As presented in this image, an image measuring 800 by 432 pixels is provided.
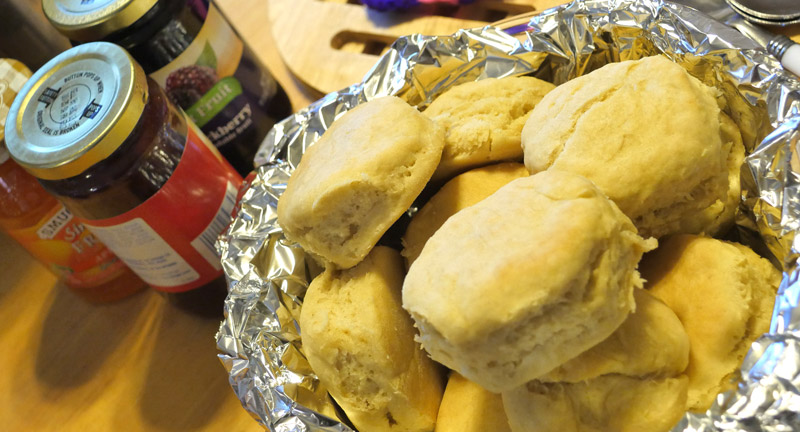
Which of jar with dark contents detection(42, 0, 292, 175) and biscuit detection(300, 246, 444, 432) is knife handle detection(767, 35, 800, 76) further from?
jar with dark contents detection(42, 0, 292, 175)

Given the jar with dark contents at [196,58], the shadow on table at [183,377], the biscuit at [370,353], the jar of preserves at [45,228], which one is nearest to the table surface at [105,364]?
the shadow on table at [183,377]

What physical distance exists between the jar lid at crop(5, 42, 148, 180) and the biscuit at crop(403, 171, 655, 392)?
0.52 meters

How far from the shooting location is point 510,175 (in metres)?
0.89

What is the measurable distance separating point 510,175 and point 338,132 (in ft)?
0.86

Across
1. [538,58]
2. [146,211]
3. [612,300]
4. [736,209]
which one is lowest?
[736,209]

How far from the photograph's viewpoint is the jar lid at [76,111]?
0.84 meters

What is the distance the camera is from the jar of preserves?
3.51 ft

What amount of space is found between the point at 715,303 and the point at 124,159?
0.82 m

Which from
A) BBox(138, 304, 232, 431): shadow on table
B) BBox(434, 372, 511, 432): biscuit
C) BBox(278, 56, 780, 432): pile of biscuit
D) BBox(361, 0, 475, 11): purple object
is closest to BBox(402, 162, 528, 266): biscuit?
BBox(278, 56, 780, 432): pile of biscuit

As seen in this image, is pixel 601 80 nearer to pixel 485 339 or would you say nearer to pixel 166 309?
pixel 485 339

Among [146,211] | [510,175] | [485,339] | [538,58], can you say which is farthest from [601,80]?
[146,211]

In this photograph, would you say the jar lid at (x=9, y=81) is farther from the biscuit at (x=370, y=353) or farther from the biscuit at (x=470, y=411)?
the biscuit at (x=470, y=411)

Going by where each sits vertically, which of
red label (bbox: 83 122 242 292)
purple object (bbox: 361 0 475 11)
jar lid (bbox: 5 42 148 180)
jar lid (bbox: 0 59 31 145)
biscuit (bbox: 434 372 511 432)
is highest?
jar lid (bbox: 0 59 31 145)

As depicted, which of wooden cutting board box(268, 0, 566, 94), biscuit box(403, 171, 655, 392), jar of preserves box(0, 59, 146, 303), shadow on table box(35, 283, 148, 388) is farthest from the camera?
wooden cutting board box(268, 0, 566, 94)
